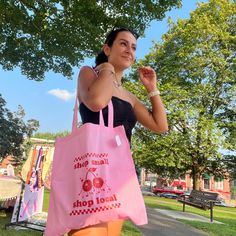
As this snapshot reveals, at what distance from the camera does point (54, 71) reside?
10.9 meters

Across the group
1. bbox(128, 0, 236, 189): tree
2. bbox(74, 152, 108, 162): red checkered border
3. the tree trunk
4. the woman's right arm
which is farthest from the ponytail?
the tree trunk

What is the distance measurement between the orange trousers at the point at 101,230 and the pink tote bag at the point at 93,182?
38 mm

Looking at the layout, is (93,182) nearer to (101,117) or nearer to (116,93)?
(101,117)

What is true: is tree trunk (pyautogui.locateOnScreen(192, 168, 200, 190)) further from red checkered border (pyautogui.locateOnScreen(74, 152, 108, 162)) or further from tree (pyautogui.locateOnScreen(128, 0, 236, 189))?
red checkered border (pyautogui.locateOnScreen(74, 152, 108, 162))

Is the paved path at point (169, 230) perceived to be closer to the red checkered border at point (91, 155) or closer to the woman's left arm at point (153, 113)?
the woman's left arm at point (153, 113)

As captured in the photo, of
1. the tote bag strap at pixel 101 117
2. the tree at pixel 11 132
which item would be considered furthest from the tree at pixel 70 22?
the tote bag strap at pixel 101 117

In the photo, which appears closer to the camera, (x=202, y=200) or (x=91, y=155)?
(x=91, y=155)

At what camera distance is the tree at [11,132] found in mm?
11500

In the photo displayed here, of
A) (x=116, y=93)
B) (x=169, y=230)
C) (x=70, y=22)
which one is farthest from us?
(x=169, y=230)

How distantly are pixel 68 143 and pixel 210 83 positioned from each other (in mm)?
26889

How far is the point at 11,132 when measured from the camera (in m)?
11.6

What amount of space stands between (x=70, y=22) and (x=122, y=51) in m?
7.18

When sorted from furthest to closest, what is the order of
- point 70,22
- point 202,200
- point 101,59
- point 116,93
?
point 202,200
point 70,22
point 101,59
point 116,93

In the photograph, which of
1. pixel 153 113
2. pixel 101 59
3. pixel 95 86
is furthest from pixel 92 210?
pixel 101 59
